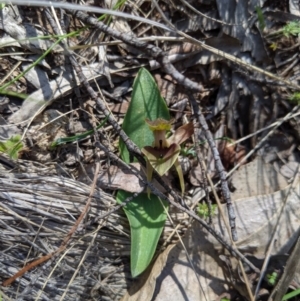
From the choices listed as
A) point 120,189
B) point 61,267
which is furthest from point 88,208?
point 61,267

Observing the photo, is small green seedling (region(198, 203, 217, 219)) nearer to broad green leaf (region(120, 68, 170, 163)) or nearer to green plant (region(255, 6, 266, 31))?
broad green leaf (region(120, 68, 170, 163))

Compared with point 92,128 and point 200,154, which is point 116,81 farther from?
point 200,154

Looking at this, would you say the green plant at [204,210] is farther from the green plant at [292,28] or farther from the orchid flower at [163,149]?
the green plant at [292,28]

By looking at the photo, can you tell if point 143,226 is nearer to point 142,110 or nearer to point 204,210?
point 204,210

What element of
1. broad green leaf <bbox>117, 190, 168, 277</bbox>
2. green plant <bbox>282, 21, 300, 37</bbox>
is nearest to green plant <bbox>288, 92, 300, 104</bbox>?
green plant <bbox>282, 21, 300, 37</bbox>

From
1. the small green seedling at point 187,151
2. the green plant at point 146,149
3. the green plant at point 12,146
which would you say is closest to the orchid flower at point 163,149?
the green plant at point 146,149

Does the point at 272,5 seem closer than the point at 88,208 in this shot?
No
